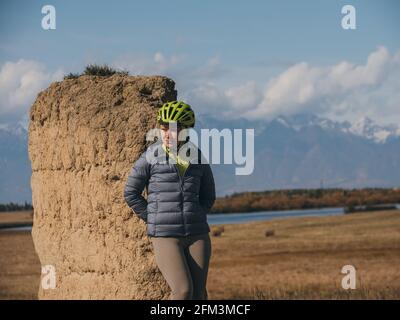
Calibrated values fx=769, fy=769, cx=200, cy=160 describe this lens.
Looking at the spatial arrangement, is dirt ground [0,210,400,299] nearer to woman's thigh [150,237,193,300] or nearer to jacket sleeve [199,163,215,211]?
jacket sleeve [199,163,215,211]

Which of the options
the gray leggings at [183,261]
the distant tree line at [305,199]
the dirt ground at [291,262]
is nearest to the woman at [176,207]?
the gray leggings at [183,261]

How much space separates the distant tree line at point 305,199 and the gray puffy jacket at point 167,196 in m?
71.0

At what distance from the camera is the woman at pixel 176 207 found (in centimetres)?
810

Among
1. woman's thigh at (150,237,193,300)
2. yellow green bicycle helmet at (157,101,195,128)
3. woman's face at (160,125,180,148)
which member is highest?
yellow green bicycle helmet at (157,101,195,128)

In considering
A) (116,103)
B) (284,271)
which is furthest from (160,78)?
(284,271)

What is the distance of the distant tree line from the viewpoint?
267ft

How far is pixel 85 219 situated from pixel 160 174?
2.90 m

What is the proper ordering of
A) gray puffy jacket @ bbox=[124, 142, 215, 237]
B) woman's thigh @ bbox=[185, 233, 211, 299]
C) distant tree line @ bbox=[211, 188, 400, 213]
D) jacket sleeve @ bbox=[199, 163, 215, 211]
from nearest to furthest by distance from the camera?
gray puffy jacket @ bbox=[124, 142, 215, 237]
woman's thigh @ bbox=[185, 233, 211, 299]
jacket sleeve @ bbox=[199, 163, 215, 211]
distant tree line @ bbox=[211, 188, 400, 213]

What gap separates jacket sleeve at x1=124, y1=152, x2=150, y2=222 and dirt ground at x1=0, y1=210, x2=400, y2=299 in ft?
33.1

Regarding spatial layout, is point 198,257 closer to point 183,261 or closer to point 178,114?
point 183,261

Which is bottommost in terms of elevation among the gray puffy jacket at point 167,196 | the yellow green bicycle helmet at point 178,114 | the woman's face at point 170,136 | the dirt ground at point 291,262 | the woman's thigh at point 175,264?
the dirt ground at point 291,262

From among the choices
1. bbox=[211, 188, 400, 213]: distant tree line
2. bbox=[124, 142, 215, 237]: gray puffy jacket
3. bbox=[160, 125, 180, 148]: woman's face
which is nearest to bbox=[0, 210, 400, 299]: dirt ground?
bbox=[124, 142, 215, 237]: gray puffy jacket

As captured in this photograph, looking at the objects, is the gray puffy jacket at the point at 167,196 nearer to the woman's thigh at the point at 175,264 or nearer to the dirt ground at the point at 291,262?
the woman's thigh at the point at 175,264

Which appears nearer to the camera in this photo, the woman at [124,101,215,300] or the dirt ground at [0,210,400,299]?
the woman at [124,101,215,300]
